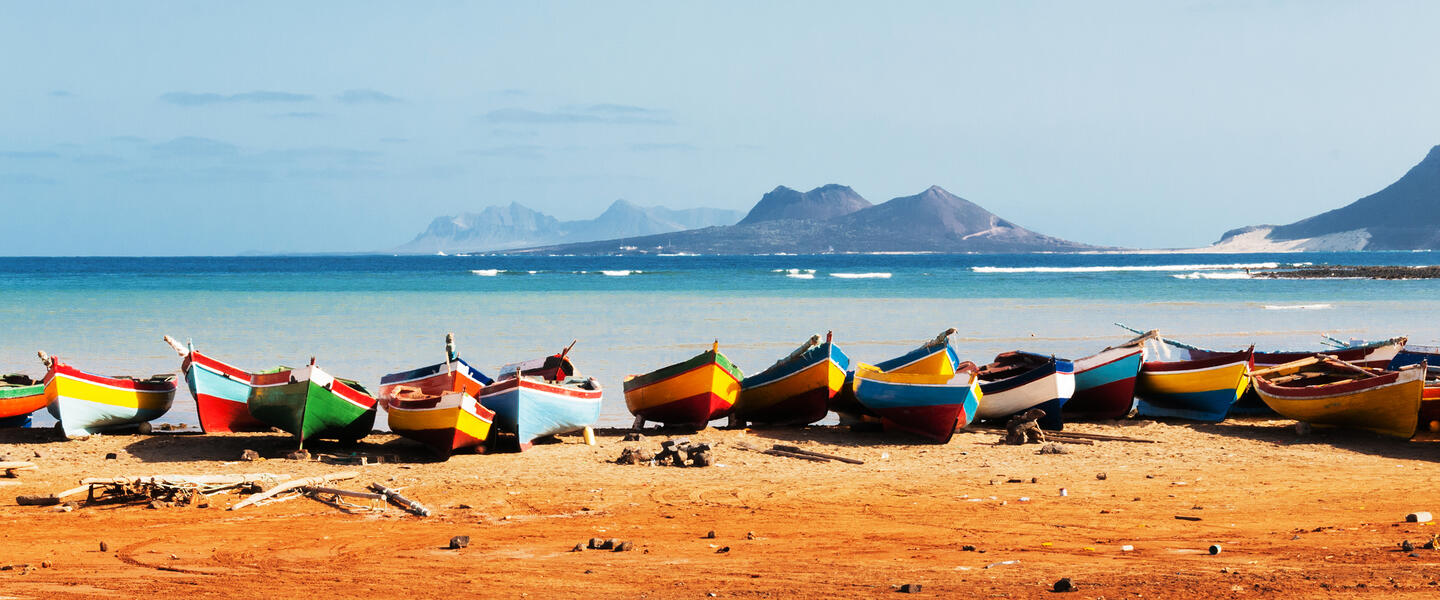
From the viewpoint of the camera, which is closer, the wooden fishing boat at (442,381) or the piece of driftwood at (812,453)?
the piece of driftwood at (812,453)

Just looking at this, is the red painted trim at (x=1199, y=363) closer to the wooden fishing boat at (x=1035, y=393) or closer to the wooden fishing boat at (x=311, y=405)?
the wooden fishing boat at (x=1035, y=393)

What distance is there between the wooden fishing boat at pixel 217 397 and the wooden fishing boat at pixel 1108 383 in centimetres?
928

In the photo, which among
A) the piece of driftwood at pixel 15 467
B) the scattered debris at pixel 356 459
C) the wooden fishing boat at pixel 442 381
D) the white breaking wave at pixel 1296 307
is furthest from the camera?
the white breaking wave at pixel 1296 307

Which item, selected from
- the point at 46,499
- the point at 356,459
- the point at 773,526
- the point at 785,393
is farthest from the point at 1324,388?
the point at 46,499

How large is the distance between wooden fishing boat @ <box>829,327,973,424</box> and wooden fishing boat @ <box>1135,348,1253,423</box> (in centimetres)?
251

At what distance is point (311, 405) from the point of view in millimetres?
11930

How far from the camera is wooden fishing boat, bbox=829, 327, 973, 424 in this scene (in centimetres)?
1395

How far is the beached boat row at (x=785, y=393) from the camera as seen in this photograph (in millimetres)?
12062

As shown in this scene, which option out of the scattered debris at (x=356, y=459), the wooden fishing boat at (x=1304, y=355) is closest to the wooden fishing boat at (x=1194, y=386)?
the wooden fishing boat at (x=1304, y=355)

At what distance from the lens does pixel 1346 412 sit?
13.0m

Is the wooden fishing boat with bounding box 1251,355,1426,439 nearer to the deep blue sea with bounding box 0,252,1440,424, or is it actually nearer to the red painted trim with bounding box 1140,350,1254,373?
the red painted trim with bounding box 1140,350,1254,373

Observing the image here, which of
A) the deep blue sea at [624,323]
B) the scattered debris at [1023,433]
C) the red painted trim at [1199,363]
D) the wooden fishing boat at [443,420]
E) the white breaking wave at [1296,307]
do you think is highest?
the red painted trim at [1199,363]

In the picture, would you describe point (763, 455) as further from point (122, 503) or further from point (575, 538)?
point (122, 503)

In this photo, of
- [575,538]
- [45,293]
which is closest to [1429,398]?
[575,538]
